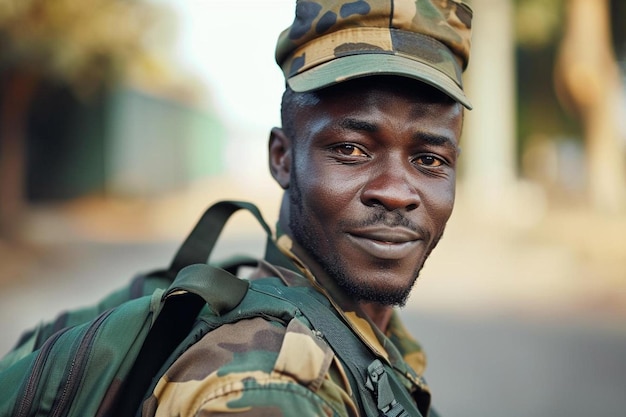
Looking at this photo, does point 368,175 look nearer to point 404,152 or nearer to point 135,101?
point 404,152

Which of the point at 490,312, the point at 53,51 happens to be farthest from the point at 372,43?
the point at 53,51

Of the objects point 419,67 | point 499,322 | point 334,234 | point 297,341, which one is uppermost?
point 419,67

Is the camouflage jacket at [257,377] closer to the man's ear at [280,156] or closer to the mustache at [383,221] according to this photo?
the mustache at [383,221]

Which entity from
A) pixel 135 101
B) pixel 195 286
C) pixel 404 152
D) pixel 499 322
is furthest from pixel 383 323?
pixel 135 101

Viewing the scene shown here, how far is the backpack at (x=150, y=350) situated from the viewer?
4.79ft

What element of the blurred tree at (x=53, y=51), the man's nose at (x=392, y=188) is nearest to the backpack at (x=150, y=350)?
the man's nose at (x=392, y=188)

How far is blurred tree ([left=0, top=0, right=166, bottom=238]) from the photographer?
10.7m

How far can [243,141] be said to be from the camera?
37.4m

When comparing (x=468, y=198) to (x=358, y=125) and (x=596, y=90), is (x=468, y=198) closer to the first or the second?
(x=596, y=90)

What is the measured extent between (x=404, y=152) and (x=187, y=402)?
2.65ft

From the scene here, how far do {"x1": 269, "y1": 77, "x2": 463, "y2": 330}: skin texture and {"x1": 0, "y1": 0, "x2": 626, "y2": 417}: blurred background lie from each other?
3.83 metres

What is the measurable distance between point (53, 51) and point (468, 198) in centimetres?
1039

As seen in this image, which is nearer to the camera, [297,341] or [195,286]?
[297,341]

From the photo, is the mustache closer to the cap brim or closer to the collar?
the collar
